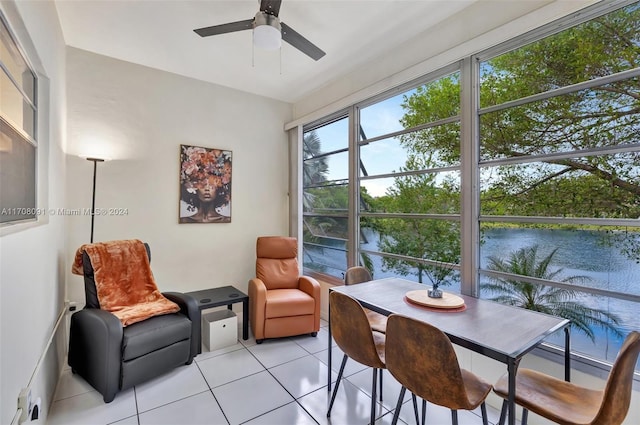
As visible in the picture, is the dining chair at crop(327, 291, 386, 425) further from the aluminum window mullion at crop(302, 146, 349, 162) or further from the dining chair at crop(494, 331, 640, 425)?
the aluminum window mullion at crop(302, 146, 349, 162)

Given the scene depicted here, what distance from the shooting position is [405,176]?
278cm

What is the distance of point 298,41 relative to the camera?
214cm

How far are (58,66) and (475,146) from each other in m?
3.51

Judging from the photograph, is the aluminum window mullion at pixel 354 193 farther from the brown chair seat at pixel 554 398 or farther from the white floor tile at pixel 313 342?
the brown chair seat at pixel 554 398

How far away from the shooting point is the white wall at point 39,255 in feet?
3.89

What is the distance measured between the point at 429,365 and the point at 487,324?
19.6 inches

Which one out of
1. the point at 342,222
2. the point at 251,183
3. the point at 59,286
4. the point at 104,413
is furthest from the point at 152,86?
the point at 104,413

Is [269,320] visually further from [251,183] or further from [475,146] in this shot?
[475,146]

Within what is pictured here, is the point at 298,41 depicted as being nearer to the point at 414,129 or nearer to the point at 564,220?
the point at 414,129

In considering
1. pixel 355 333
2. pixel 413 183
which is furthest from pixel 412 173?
pixel 355 333

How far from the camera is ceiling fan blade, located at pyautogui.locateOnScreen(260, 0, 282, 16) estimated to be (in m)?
1.81

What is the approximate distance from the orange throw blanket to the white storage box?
1.44 feet

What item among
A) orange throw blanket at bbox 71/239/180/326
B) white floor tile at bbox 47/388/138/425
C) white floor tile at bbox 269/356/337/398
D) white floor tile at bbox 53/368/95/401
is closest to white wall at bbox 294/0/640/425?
white floor tile at bbox 269/356/337/398

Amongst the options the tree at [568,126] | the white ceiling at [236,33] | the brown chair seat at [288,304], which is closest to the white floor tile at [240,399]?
the brown chair seat at [288,304]
